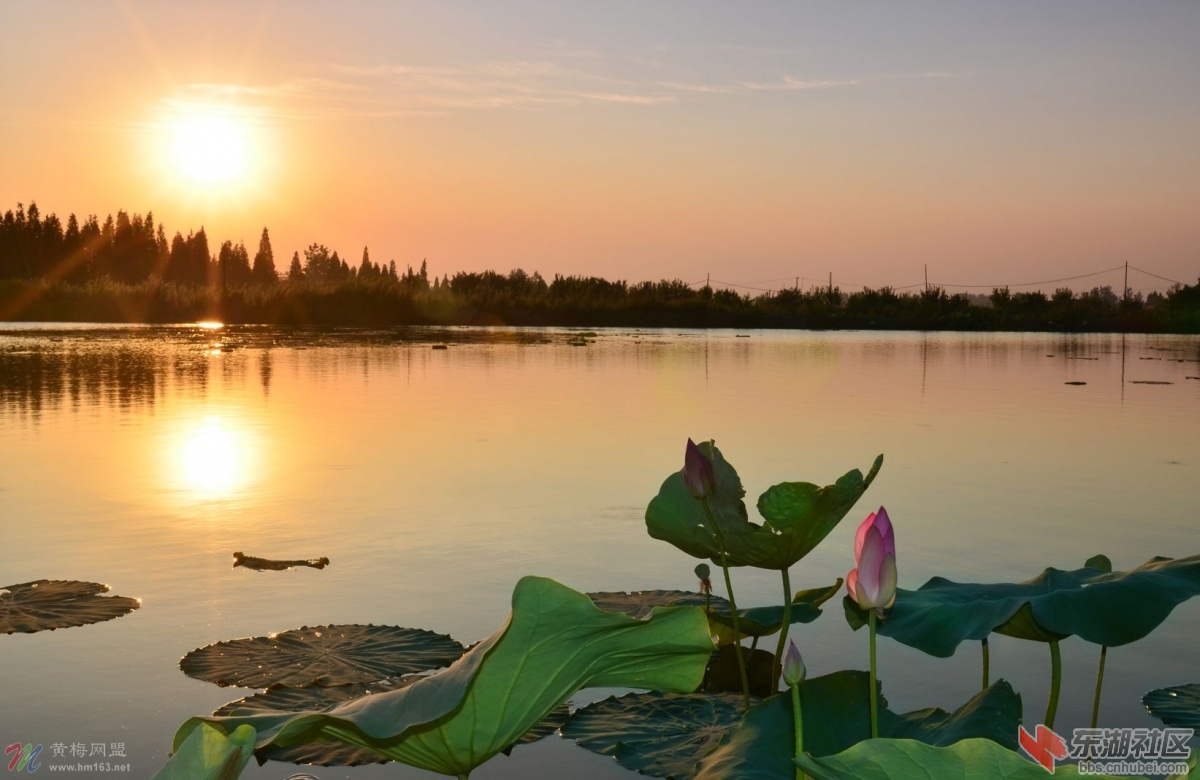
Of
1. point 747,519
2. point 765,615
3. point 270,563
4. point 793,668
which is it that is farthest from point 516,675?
point 270,563

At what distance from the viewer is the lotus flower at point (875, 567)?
1308mm

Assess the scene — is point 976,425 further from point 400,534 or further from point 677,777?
point 677,777

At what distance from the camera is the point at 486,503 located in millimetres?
4988

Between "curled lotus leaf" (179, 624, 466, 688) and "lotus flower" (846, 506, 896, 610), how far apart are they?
1.54 meters

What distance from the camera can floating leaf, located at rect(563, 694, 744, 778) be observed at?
7.23 feet

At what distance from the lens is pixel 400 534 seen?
433cm

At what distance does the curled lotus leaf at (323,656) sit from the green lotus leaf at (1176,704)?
1.65 m

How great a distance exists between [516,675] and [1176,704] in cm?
190

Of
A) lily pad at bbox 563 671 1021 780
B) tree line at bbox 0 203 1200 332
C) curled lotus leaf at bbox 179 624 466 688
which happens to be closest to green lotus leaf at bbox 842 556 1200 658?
lily pad at bbox 563 671 1021 780

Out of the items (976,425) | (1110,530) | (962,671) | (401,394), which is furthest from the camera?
(401,394)

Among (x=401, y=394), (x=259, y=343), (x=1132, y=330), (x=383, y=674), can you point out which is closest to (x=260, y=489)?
(x=383, y=674)

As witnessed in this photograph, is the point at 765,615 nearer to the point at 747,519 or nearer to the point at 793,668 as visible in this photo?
the point at 747,519

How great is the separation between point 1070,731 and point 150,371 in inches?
481

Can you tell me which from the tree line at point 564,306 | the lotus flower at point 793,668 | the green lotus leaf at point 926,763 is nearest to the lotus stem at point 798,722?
the lotus flower at point 793,668
